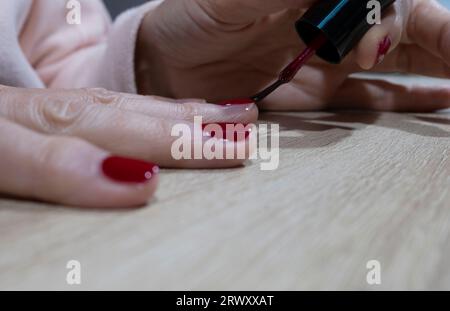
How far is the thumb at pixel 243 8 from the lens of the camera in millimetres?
412

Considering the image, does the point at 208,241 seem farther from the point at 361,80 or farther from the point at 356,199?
the point at 361,80

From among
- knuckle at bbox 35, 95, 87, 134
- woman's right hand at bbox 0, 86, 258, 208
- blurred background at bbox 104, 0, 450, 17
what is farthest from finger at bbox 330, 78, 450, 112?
blurred background at bbox 104, 0, 450, 17

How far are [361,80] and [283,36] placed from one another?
0.50 feet

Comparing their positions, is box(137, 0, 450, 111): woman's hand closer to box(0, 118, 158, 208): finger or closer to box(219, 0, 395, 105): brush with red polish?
box(219, 0, 395, 105): brush with red polish

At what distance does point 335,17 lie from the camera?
37 cm

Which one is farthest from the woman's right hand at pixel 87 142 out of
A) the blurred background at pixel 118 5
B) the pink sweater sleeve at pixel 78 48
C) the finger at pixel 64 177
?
the blurred background at pixel 118 5

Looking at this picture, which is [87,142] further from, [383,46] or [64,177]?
[383,46]

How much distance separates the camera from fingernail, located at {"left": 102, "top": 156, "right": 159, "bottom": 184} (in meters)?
0.21

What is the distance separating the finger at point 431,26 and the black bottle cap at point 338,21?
15cm

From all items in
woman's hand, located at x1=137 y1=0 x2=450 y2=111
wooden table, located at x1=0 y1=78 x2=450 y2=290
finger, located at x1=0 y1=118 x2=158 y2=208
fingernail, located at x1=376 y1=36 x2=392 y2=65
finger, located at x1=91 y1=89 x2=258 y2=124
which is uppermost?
woman's hand, located at x1=137 y1=0 x2=450 y2=111

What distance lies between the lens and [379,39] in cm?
41

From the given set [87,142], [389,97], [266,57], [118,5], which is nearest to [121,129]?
[87,142]

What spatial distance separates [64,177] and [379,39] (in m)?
0.31

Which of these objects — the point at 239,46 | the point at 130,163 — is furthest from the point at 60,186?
the point at 239,46
